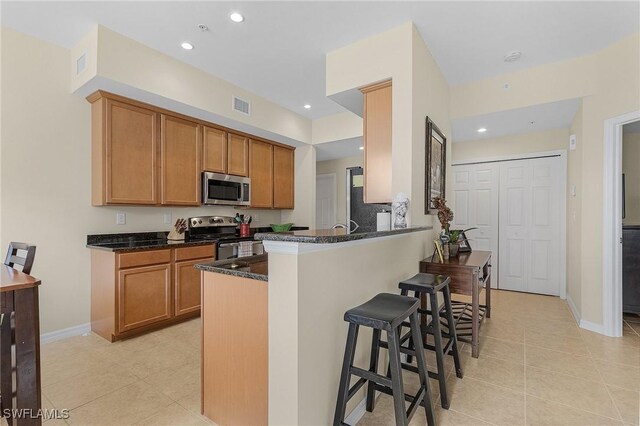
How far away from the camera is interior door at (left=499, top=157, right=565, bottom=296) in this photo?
4266mm

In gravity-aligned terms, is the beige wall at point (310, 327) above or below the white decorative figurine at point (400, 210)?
below

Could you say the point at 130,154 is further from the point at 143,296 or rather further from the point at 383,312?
the point at 383,312

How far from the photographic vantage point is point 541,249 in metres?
4.37

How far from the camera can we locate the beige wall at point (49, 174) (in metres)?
2.61

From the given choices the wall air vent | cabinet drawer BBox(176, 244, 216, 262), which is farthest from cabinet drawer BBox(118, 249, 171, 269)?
the wall air vent

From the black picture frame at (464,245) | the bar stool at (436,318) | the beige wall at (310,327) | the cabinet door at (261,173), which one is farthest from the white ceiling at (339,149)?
the beige wall at (310,327)

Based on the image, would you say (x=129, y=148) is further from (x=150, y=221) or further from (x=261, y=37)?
(x=261, y=37)

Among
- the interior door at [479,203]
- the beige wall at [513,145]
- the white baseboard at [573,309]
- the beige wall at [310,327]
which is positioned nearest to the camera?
the beige wall at [310,327]

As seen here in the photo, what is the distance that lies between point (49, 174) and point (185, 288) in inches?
64.3

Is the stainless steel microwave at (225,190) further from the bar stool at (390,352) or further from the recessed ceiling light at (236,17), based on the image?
the bar stool at (390,352)

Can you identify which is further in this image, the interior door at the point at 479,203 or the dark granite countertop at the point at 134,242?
the interior door at the point at 479,203

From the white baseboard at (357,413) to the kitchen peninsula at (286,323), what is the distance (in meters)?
0.05

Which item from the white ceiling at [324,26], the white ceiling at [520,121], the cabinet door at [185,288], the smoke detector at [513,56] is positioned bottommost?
the cabinet door at [185,288]

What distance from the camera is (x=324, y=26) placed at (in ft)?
8.41
